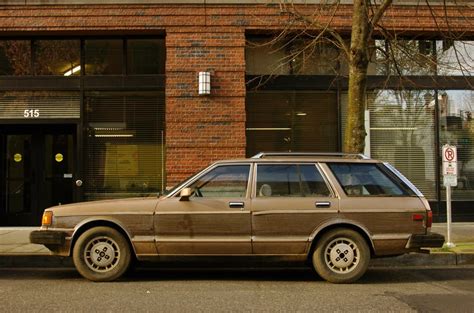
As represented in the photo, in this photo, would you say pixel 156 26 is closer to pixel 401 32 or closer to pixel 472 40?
pixel 401 32

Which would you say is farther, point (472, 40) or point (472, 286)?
point (472, 40)

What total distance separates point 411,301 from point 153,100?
7.82 meters

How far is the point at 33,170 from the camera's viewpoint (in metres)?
12.8

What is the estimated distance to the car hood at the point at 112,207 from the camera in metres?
7.43

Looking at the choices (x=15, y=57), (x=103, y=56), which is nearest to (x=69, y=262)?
(x=103, y=56)

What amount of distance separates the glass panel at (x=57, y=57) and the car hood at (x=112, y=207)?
5.83 meters

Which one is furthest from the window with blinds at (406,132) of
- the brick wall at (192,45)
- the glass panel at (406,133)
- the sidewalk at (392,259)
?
the sidewalk at (392,259)

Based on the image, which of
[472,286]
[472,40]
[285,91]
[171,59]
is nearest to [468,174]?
[472,40]

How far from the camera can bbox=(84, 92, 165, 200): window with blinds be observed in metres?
12.5

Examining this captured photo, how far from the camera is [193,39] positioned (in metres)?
12.3

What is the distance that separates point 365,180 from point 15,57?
28.7ft

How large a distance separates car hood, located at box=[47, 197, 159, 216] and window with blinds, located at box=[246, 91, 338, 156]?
5.48m

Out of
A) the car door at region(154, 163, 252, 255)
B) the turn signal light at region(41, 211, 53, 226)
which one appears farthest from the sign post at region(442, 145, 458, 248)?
the turn signal light at region(41, 211, 53, 226)

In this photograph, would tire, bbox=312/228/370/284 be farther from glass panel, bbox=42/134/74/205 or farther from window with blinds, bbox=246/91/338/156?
glass panel, bbox=42/134/74/205
